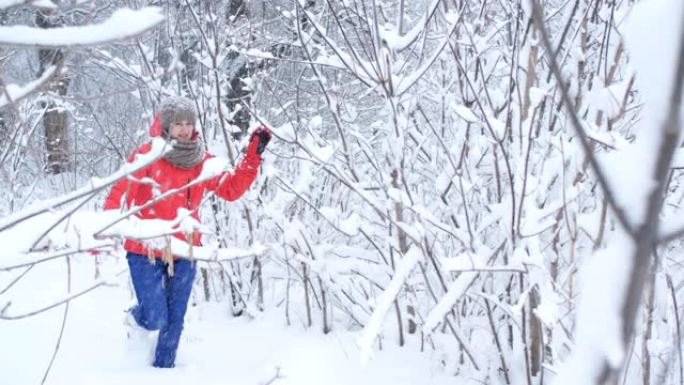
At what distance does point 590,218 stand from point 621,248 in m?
1.82

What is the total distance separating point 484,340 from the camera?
3.03 meters

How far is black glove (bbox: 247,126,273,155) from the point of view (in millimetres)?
3217

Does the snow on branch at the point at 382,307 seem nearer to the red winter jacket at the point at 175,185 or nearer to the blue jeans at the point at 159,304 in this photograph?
the red winter jacket at the point at 175,185

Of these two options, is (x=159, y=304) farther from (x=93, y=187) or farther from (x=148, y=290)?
(x=93, y=187)

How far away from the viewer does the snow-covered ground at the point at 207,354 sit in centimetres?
293

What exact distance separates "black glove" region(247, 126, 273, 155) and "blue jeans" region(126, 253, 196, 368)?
0.66 meters

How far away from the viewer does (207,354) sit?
3.42m

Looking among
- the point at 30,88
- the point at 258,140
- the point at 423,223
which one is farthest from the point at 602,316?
the point at 258,140

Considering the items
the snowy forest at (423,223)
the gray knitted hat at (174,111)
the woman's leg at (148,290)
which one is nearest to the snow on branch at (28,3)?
the snowy forest at (423,223)

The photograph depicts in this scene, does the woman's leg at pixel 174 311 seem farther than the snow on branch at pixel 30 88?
Yes

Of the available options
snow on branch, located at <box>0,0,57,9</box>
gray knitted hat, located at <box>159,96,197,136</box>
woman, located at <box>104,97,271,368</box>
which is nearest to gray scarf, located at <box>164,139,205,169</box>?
woman, located at <box>104,97,271,368</box>

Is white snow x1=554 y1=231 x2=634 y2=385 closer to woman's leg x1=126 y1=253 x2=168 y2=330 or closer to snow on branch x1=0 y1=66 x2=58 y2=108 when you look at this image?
snow on branch x1=0 y1=66 x2=58 y2=108

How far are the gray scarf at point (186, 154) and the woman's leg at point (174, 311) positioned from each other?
0.50 metres

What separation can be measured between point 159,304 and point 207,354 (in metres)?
0.41
